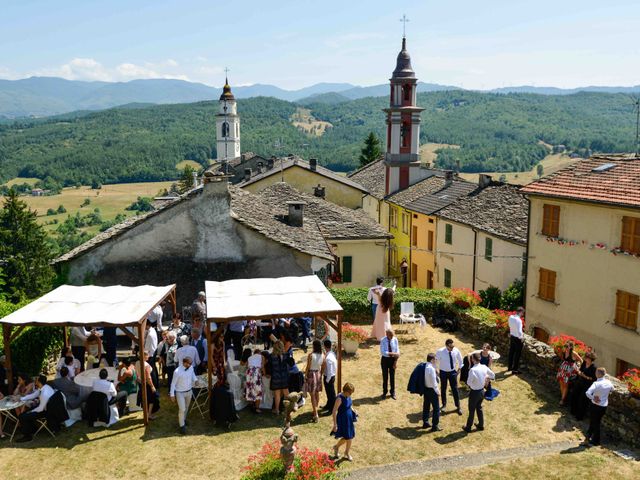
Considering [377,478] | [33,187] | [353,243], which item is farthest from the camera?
[33,187]

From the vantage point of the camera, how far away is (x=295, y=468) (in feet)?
32.6

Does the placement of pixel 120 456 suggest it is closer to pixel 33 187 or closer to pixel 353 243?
pixel 353 243

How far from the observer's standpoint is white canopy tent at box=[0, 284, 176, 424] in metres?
12.8

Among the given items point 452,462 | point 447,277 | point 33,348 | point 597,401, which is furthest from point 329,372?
point 447,277

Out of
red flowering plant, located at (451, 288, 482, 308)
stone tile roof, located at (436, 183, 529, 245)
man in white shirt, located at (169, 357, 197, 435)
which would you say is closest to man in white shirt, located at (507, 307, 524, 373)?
red flowering plant, located at (451, 288, 482, 308)

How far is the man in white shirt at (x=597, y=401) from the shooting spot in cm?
1192

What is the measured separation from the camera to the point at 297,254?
20594 mm

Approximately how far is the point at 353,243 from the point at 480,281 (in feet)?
25.1

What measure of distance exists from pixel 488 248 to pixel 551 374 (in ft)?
53.1

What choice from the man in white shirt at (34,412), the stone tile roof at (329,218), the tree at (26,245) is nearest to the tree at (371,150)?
the tree at (26,245)

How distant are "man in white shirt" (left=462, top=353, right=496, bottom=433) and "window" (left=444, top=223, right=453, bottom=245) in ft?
74.9

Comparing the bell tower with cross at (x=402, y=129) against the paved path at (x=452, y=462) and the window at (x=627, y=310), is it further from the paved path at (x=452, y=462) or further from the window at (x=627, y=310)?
the paved path at (x=452, y=462)

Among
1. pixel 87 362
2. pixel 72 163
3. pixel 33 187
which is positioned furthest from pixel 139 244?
pixel 72 163

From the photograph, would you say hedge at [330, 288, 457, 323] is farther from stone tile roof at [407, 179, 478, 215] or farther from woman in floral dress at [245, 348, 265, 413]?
stone tile roof at [407, 179, 478, 215]
